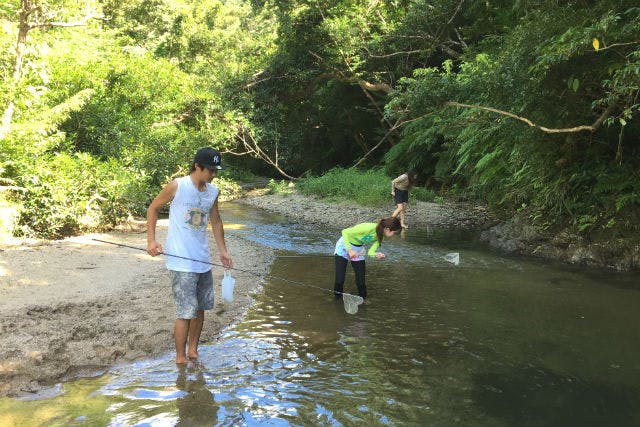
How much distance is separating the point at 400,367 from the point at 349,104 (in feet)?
72.9

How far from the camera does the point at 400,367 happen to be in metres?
4.79

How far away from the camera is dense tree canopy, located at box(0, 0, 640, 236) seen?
8719 mm

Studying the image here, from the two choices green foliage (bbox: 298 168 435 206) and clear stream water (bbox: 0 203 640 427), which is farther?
green foliage (bbox: 298 168 435 206)

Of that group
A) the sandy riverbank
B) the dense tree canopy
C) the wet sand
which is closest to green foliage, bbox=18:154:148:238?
the dense tree canopy

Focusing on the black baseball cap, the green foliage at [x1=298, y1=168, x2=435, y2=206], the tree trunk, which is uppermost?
the tree trunk

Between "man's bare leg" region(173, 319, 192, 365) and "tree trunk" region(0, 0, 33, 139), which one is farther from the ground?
"tree trunk" region(0, 0, 33, 139)

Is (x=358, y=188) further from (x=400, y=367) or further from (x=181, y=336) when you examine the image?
Result: (x=181, y=336)

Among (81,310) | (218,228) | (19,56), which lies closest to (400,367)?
(218,228)

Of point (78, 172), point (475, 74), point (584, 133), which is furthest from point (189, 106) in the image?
point (584, 133)

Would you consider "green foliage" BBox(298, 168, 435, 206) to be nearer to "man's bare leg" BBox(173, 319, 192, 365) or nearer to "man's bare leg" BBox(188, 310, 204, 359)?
"man's bare leg" BBox(188, 310, 204, 359)

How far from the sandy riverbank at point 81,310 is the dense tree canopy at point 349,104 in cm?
317

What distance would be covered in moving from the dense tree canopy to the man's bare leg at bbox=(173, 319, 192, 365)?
6.07 m

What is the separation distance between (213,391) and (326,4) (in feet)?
63.7

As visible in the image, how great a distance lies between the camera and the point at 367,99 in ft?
84.1
